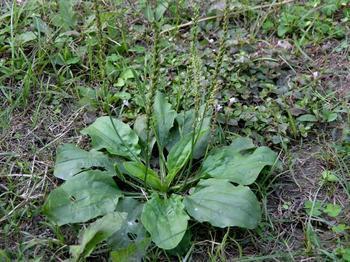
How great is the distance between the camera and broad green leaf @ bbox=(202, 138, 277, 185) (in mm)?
2611

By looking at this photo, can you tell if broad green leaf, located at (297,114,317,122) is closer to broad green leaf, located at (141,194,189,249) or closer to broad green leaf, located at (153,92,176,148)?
broad green leaf, located at (153,92,176,148)

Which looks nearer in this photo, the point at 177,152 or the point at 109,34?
the point at 177,152

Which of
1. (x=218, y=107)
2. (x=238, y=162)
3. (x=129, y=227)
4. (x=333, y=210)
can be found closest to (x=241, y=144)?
(x=238, y=162)

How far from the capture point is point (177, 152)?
8.89 ft

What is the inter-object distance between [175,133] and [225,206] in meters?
0.56

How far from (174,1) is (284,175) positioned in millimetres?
1483

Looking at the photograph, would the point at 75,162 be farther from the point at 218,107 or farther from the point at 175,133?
the point at 218,107

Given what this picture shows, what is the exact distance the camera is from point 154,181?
2.61m

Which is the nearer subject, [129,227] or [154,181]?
[129,227]

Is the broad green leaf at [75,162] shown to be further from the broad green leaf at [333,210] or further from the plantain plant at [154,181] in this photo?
the broad green leaf at [333,210]

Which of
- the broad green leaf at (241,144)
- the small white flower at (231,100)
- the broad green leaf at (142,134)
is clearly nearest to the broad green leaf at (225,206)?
the broad green leaf at (241,144)

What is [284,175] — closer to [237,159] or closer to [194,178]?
[237,159]

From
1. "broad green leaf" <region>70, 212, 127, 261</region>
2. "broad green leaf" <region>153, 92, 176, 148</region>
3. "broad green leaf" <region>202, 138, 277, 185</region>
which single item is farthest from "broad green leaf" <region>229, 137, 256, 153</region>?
"broad green leaf" <region>70, 212, 127, 261</region>

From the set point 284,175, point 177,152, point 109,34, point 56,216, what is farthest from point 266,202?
point 109,34
